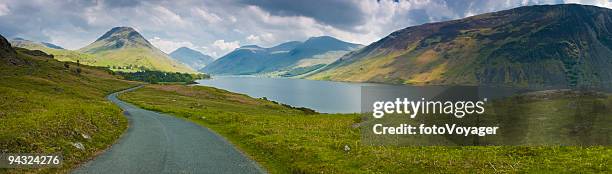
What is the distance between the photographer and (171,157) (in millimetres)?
26734

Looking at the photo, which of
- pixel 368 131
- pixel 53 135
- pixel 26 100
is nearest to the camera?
pixel 53 135

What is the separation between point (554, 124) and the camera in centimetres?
2517

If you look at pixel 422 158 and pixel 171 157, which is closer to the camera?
pixel 422 158

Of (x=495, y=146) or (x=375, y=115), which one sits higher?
(x=375, y=115)

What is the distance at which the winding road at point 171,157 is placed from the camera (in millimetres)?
23094

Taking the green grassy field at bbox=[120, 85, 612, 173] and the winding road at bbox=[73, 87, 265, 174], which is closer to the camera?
the green grassy field at bbox=[120, 85, 612, 173]

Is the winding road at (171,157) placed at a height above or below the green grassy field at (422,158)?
below

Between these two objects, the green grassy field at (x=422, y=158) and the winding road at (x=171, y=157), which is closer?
the green grassy field at (x=422, y=158)

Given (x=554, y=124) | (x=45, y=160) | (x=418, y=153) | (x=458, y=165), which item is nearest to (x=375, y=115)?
(x=418, y=153)

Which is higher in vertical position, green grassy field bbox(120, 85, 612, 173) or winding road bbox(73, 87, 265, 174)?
green grassy field bbox(120, 85, 612, 173)

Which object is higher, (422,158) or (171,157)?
(422,158)

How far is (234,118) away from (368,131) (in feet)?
90.0

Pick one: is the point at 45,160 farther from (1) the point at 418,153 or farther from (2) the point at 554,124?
(2) the point at 554,124

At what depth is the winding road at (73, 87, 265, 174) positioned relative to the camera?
23.1m
